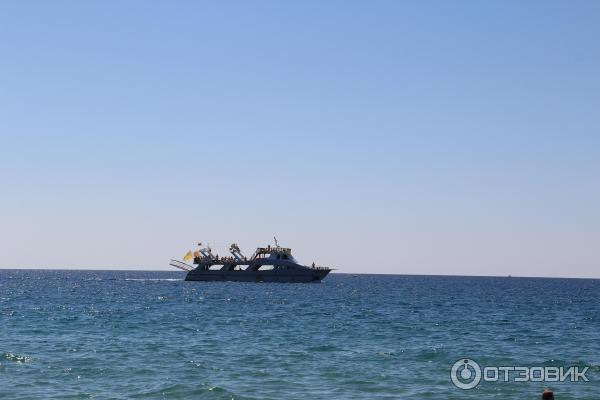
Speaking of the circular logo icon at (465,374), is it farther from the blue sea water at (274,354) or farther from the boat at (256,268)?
the boat at (256,268)

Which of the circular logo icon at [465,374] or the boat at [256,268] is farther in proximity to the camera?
the boat at [256,268]

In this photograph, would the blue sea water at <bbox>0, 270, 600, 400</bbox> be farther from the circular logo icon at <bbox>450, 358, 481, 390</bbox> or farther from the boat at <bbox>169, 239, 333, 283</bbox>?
the boat at <bbox>169, 239, 333, 283</bbox>

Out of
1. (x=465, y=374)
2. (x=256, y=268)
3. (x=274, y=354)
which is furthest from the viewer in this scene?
(x=256, y=268)

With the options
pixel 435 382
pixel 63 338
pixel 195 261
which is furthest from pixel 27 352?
pixel 195 261

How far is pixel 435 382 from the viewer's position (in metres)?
27.5

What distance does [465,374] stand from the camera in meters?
29.5

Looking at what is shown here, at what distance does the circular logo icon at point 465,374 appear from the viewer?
89.0ft

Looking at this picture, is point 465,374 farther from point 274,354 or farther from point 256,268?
point 256,268

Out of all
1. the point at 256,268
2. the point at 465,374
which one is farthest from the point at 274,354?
the point at 256,268

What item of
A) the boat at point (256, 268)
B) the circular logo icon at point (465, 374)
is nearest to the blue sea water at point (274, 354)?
the circular logo icon at point (465, 374)

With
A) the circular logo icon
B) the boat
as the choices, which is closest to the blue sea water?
the circular logo icon

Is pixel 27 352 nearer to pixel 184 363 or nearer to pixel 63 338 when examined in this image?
pixel 63 338

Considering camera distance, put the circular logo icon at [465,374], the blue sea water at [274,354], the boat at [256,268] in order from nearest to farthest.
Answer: the blue sea water at [274,354], the circular logo icon at [465,374], the boat at [256,268]

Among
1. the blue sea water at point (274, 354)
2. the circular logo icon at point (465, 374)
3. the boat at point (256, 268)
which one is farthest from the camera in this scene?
the boat at point (256, 268)
